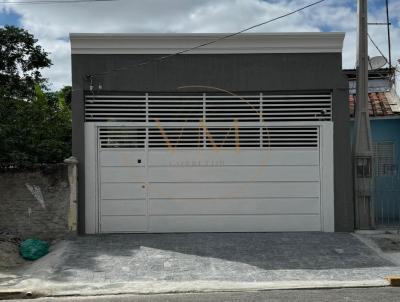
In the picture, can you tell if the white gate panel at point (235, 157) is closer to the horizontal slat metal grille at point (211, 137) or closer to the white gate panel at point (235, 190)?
the horizontal slat metal grille at point (211, 137)

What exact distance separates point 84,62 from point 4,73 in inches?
571

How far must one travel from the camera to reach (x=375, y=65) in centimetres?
1349

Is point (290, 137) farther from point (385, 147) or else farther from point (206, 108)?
point (385, 147)

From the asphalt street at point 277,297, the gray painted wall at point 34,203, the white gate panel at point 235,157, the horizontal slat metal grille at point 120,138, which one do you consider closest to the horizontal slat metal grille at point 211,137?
the horizontal slat metal grille at point 120,138

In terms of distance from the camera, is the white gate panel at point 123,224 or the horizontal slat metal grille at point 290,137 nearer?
the white gate panel at point 123,224

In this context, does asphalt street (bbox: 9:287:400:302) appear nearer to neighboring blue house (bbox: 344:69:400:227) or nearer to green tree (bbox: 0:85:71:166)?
green tree (bbox: 0:85:71:166)

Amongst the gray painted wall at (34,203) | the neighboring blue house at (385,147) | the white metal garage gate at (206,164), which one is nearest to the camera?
the gray painted wall at (34,203)

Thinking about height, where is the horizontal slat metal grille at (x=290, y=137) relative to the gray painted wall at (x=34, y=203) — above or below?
above

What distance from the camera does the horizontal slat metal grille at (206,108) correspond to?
11438mm

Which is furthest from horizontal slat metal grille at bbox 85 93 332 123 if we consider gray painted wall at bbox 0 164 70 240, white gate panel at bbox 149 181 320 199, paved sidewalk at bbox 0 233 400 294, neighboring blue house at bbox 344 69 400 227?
paved sidewalk at bbox 0 233 400 294

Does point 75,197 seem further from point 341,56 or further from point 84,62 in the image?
point 341,56

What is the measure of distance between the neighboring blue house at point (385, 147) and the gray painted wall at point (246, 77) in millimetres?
1245

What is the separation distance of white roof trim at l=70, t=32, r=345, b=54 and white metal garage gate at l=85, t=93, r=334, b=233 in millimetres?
1009

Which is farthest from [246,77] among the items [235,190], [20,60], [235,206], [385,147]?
[20,60]
